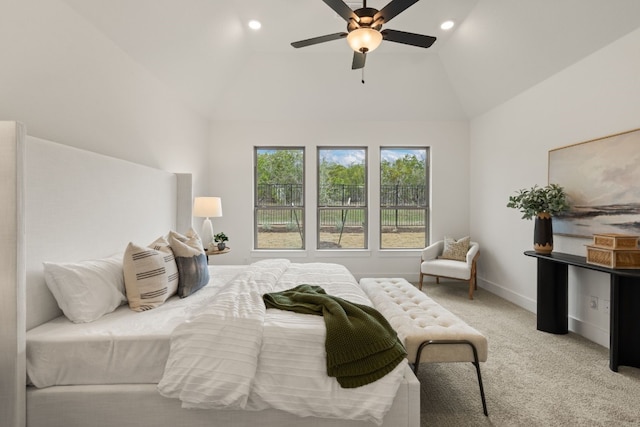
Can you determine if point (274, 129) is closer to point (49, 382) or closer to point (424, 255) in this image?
point (424, 255)

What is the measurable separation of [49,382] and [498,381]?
2891 millimetres

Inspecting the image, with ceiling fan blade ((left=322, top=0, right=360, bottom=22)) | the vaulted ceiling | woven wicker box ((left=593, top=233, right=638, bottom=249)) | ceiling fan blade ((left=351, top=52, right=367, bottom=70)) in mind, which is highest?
the vaulted ceiling

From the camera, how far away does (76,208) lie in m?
2.23

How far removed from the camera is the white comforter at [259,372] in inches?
61.6

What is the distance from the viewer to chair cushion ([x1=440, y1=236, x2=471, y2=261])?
16.2 ft

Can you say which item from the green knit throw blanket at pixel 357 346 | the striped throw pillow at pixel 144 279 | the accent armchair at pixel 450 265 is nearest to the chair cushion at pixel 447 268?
the accent armchair at pixel 450 265

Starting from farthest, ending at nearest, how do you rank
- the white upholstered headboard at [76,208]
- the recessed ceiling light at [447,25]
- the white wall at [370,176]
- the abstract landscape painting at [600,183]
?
the white wall at [370,176]
the recessed ceiling light at [447,25]
the abstract landscape painting at [600,183]
the white upholstered headboard at [76,208]

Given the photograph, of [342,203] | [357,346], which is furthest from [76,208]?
[342,203]

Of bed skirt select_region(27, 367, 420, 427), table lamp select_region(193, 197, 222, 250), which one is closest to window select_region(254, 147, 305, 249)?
table lamp select_region(193, 197, 222, 250)

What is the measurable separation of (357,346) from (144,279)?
1532 mm

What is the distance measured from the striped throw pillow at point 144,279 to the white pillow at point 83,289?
4.2 inches

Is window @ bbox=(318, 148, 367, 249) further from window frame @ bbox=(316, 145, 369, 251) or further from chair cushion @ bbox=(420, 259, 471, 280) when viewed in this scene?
chair cushion @ bbox=(420, 259, 471, 280)

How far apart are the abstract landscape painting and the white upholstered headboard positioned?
4399 mm

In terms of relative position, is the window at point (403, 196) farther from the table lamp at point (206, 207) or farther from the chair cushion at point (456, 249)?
the table lamp at point (206, 207)
